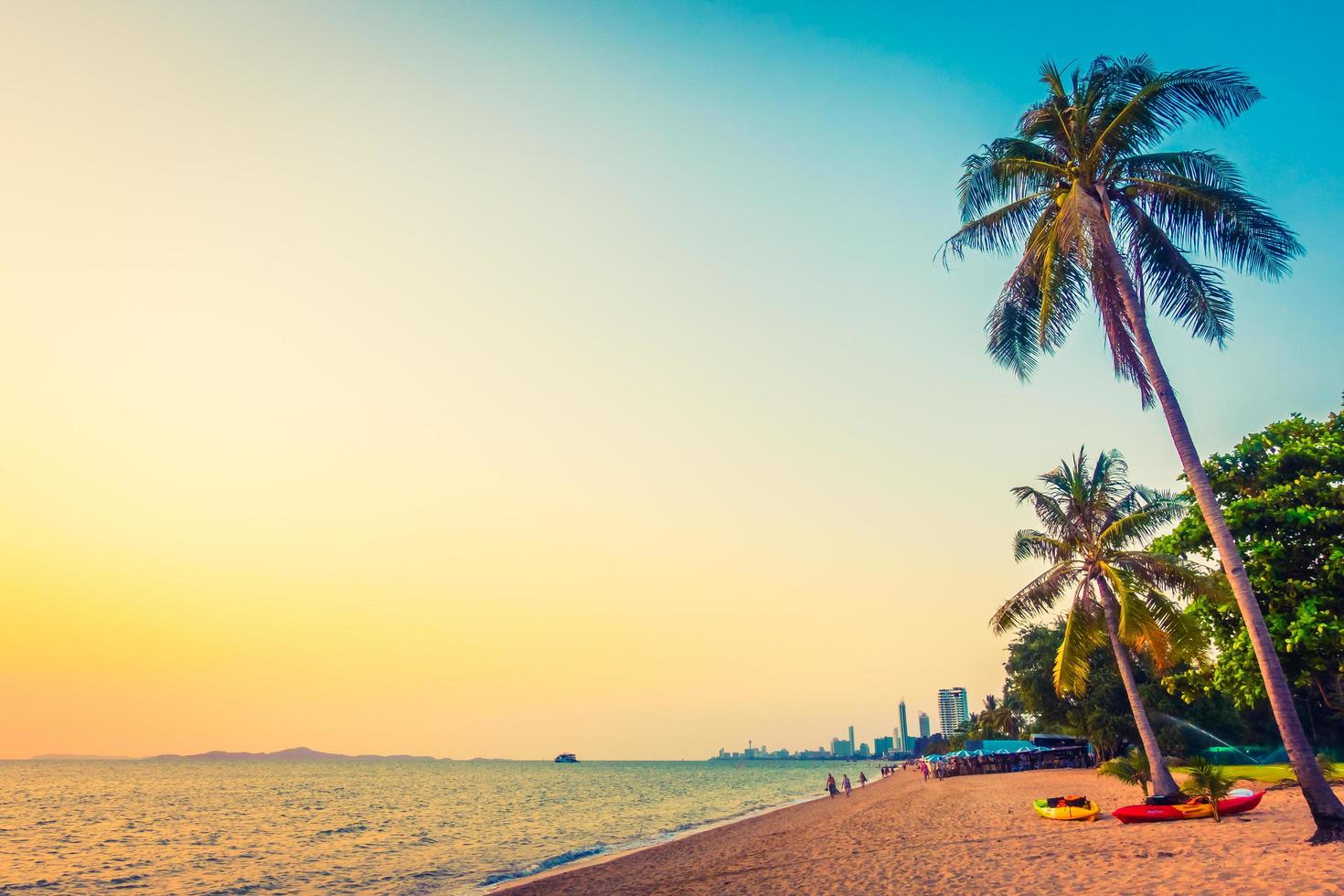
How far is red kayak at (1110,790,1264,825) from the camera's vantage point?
680 inches

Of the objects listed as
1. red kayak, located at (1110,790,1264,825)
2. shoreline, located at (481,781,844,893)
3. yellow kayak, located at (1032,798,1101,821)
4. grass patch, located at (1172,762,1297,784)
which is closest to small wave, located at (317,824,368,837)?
shoreline, located at (481,781,844,893)

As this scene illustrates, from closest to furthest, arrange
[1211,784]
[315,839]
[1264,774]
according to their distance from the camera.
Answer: [1211,784], [1264,774], [315,839]

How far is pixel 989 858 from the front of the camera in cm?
1639

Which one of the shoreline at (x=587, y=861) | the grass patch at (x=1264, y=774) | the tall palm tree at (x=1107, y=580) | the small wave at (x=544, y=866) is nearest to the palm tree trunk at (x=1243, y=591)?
the tall palm tree at (x=1107, y=580)

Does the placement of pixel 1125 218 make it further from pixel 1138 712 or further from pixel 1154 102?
pixel 1138 712

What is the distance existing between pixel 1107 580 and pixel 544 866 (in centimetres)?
2222

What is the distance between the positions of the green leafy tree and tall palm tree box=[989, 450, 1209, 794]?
1.25m

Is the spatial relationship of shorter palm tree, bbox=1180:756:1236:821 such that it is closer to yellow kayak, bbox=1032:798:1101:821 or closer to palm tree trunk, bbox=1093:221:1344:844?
yellow kayak, bbox=1032:798:1101:821

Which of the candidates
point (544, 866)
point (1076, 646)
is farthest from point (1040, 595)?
point (544, 866)

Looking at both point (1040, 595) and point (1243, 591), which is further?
point (1040, 595)

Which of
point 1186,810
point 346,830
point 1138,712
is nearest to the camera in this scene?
point 1186,810

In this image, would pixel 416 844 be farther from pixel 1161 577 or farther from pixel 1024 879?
pixel 1161 577

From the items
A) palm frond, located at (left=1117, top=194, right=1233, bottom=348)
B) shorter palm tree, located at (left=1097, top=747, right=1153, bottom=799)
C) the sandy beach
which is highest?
palm frond, located at (left=1117, top=194, right=1233, bottom=348)

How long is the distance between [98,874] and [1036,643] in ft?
187
